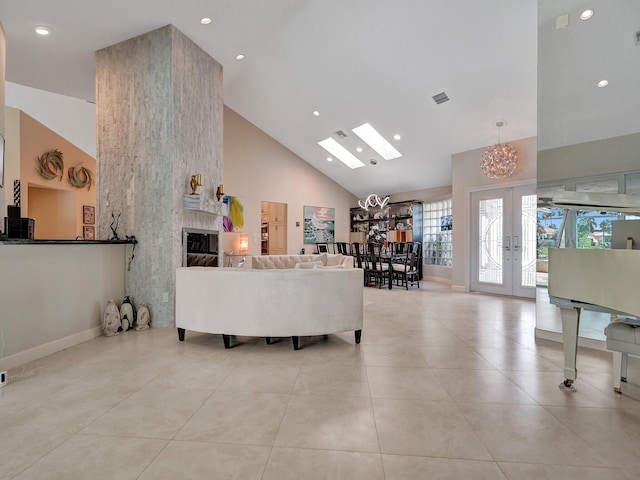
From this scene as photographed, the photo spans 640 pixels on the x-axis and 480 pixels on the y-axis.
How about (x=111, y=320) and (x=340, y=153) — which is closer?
(x=111, y=320)

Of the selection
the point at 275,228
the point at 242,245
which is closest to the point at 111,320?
the point at 242,245

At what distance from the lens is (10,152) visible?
630cm

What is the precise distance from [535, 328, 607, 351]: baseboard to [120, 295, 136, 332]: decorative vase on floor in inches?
189

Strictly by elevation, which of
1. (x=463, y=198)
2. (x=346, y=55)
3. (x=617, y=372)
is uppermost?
(x=346, y=55)

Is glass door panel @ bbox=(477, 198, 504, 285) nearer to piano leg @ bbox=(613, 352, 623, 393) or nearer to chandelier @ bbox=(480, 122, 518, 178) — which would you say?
chandelier @ bbox=(480, 122, 518, 178)

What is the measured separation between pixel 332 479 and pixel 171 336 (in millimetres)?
2972

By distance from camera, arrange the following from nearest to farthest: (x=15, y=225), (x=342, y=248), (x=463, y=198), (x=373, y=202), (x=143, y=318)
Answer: (x=15, y=225), (x=143, y=318), (x=463, y=198), (x=342, y=248), (x=373, y=202)

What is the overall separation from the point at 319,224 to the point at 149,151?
249 inches

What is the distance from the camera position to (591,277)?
84.1 inches

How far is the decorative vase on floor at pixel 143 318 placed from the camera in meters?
4.13

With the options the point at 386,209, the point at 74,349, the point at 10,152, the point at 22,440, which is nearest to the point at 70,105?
the point at 10,152

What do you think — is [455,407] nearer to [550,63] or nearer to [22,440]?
[22,440]

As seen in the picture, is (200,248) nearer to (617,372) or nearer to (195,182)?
(195,182)

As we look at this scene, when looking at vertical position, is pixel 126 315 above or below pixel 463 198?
below
